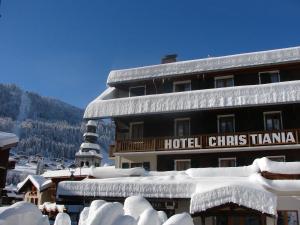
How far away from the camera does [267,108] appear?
2192 cm

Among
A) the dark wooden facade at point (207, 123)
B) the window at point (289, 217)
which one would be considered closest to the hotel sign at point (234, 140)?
the dark wooden facade at point (207, 123)

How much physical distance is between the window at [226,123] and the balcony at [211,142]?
36.1 inches

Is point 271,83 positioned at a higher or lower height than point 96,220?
higher

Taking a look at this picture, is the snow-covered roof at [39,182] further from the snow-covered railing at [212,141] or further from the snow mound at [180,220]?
the snow mound at [180,220]

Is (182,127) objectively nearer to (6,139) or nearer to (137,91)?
(137,91)

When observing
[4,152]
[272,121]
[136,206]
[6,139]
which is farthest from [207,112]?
[4,152]

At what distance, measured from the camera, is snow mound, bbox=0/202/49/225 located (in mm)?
6218

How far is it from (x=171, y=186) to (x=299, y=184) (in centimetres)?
532

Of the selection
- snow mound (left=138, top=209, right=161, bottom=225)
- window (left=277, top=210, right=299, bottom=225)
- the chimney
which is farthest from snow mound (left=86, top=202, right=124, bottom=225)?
the chimney

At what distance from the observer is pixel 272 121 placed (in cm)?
2195

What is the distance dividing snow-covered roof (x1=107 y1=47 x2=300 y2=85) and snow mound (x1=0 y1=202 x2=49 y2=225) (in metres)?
18.7

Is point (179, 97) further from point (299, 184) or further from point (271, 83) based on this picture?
point (299, 184)

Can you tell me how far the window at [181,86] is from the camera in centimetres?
2517

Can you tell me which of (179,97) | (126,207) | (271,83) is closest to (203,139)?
(179,97)
